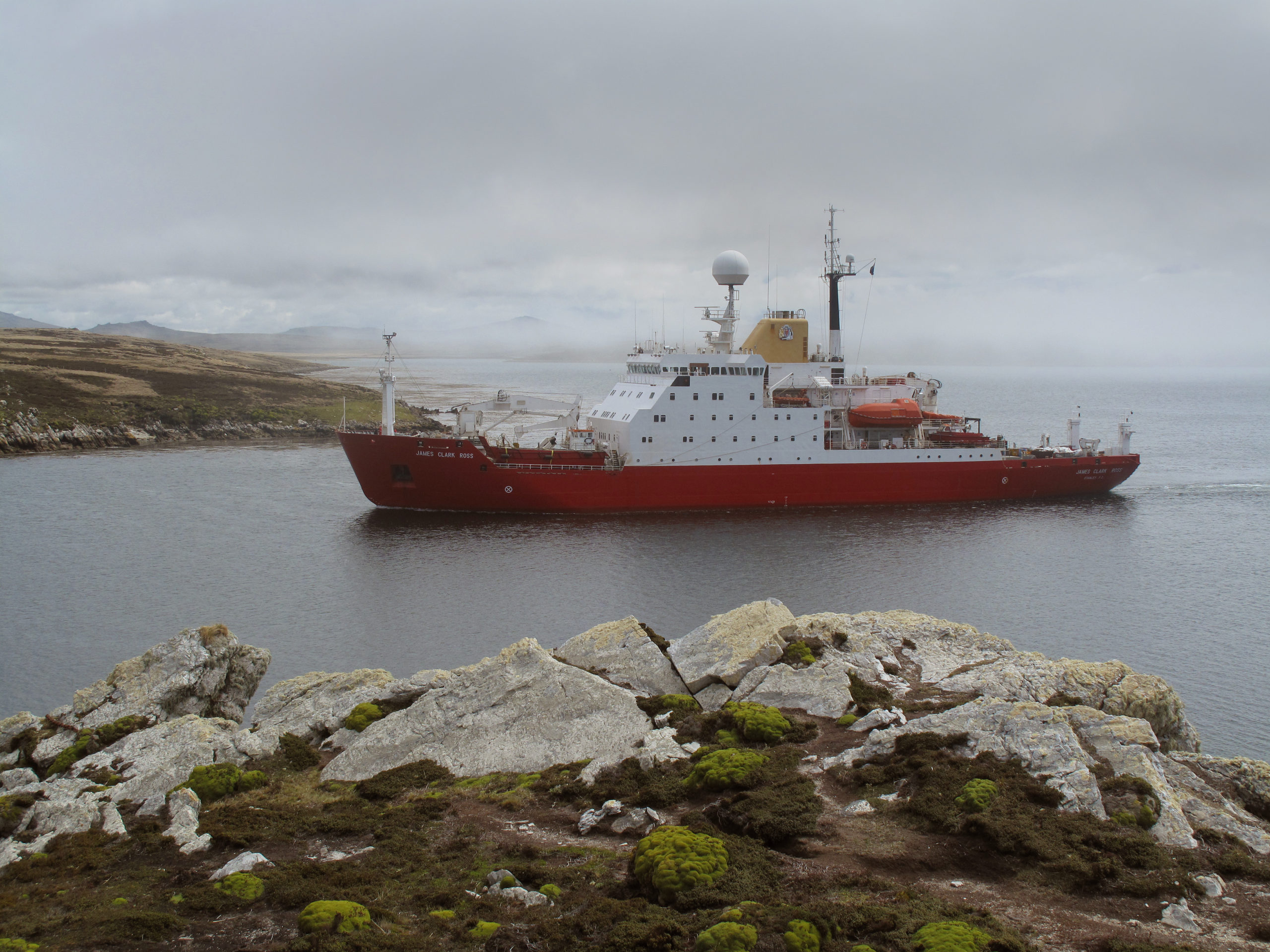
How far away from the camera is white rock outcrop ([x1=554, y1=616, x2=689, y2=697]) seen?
15.8 m

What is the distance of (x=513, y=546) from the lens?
32.2 m

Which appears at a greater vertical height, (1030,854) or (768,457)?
(768,457)

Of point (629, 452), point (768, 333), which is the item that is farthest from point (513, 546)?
point (768, 333)

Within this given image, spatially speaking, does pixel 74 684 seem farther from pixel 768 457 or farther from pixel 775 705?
pixel 768 457

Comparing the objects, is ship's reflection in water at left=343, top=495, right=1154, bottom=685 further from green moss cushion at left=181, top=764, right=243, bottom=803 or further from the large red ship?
green moss cushion at left=181, top=764, right=243, bottom=803

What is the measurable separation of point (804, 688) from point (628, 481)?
23534mm

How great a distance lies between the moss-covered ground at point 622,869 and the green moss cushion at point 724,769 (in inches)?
5.0

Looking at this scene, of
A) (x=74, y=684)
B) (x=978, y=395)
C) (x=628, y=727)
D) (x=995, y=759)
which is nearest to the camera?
(x=995, y=759)

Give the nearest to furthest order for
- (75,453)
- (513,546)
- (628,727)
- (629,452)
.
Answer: (628,727)
(513,546)
(629,452)
(75,453)

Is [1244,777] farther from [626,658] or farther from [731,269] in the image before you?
[731,269]

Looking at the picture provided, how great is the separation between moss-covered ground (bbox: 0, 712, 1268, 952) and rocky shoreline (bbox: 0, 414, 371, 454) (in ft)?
146

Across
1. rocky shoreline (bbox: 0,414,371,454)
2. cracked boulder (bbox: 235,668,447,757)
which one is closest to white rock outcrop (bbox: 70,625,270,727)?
cracked boulder (bbox: 235,668,447,757)

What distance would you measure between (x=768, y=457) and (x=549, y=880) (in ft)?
99.9

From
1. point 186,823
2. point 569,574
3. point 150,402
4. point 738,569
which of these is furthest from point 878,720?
point 150,402
